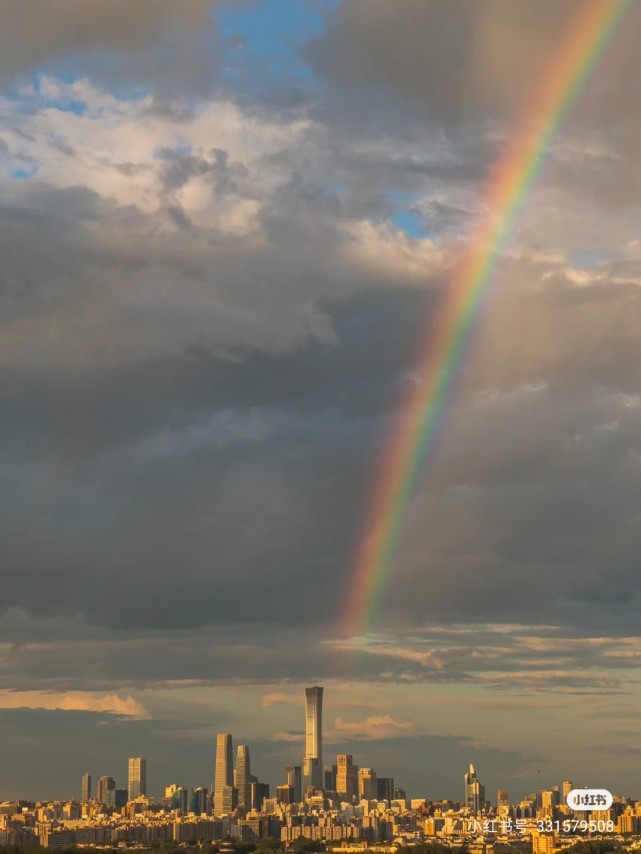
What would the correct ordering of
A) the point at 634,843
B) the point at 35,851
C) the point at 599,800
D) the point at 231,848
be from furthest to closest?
the point at 634,843 < the point at 231,848 < the point at 35,851 < the point at 599,800

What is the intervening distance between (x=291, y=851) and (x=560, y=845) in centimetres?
3145

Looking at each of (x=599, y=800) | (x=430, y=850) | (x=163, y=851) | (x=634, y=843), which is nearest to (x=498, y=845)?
(x=634, y=843)

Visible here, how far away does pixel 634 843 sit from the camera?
18550 centimetres

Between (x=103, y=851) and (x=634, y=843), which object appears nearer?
(x=103, y=851)

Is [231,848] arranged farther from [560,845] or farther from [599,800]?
[599,800]

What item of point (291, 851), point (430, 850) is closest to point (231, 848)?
point (291, 851)

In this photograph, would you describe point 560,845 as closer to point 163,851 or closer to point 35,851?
point 163,851

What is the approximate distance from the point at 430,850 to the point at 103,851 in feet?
124

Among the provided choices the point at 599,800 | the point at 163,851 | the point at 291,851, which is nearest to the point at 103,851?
the point at 163,851

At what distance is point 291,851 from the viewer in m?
168

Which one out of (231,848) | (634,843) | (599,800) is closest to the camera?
(599,800)

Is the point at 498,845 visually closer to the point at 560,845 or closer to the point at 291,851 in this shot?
the point at 560,845

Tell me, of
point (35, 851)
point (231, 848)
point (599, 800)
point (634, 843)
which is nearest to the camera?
point (599, 800)

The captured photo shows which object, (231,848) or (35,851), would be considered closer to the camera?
(35,851)
